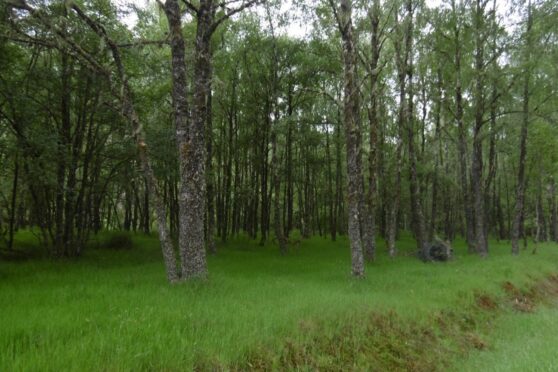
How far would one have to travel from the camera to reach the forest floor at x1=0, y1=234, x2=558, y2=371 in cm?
444

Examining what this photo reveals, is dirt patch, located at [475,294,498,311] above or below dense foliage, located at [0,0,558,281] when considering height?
below

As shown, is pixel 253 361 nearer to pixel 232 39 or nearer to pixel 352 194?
pixel 352 194

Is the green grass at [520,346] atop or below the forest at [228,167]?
below

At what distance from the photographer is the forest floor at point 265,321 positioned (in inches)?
175

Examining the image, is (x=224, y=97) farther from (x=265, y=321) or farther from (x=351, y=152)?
(x=265, y=321)

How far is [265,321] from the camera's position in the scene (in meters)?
5.86

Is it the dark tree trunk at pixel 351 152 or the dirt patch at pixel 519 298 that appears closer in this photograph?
the dark tree trunk at pixel 351 152

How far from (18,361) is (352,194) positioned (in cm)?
922

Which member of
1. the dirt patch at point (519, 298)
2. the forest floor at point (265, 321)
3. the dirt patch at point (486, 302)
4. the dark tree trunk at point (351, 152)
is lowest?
the dirt patch at point (519, 298)

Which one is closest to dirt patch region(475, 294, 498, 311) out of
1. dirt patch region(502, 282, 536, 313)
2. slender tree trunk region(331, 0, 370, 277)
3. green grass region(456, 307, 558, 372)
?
green grass region(456, 307, 558, 372)

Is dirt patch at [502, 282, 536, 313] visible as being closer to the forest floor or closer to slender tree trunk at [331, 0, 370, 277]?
the forest floor

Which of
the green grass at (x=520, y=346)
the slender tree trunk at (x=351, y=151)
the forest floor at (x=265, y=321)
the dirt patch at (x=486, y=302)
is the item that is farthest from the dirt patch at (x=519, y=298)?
the slender tree trunk at (x=351, y=151)

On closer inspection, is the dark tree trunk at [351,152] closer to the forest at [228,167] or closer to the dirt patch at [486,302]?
the forest at [228,167]

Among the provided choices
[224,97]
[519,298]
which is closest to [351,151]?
[519,298]
